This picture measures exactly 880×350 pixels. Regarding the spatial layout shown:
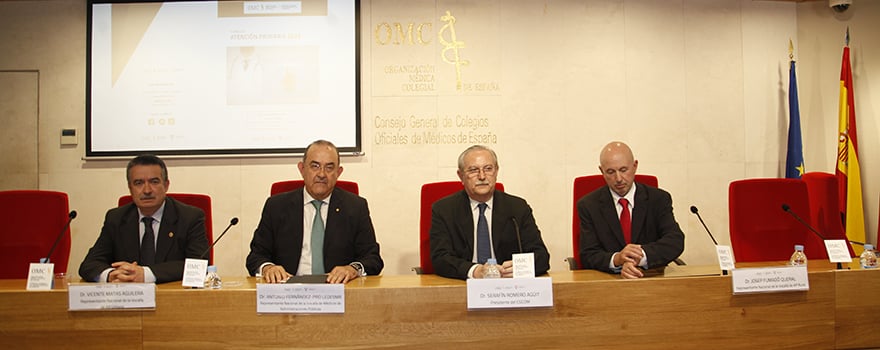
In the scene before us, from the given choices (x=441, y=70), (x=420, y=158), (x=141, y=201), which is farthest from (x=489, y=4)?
(x=141, y=201)

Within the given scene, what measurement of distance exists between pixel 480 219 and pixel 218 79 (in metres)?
2.74

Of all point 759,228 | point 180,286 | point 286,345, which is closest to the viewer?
point 286,345

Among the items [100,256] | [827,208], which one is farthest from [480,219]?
[827,208]

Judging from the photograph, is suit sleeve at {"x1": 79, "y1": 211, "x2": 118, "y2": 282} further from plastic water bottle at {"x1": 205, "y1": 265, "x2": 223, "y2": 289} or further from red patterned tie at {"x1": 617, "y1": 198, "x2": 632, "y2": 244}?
red patterned tie at {"x1": 617, "y1": 198, "x2": 632, "y2": 244}

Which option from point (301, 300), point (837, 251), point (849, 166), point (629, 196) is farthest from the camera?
point (849, 166)

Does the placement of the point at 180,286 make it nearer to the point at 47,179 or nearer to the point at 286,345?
the point at 286,345

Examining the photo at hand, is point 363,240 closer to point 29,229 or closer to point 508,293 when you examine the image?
point 508,293

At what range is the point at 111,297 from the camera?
2066mm

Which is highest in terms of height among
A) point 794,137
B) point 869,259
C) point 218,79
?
point 218,79

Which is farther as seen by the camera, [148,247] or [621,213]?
[621,213]

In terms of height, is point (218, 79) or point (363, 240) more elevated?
point (218, 79)

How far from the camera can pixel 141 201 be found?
2.86 metres

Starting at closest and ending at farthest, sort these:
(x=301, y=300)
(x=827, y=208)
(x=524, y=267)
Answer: (x=301, y=300) < (x=524, y=267) < (x=827, y=208)

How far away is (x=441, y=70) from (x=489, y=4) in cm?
62
